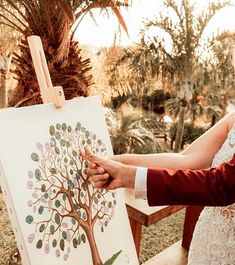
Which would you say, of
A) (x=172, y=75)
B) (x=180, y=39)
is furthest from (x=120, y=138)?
(x=180, y=39)

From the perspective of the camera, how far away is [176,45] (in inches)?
268

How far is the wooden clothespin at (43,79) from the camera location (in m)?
1.08

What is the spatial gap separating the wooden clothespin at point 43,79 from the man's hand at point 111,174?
22 cm

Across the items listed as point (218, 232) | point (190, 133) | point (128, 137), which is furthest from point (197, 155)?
point (190, 133)

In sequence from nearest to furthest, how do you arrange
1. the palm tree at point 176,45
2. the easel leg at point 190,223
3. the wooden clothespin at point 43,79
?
the wooden clothespin at point 43,79, the easel leg at point 190,223, the palm tree at point 176,45

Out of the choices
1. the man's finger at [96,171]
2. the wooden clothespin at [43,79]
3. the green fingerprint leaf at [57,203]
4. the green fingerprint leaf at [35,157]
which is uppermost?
the wooden clothespin at [43,79]

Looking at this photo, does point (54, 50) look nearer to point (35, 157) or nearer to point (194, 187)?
point (35, 157)

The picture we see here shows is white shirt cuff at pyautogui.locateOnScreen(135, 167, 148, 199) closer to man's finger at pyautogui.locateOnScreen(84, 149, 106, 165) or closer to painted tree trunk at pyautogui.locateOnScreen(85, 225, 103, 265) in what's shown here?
man's finger at pyautogui.locateOnScreen(84, 149, 106, 165)

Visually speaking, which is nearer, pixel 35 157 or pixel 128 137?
pixel 35 157

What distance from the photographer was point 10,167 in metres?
0.90

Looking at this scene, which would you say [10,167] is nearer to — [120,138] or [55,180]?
[55,180]

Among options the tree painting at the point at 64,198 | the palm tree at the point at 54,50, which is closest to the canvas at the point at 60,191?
the tree painting at the point at 64,198

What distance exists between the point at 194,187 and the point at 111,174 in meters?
0.23

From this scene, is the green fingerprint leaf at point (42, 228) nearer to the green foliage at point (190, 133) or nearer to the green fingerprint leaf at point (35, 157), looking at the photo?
the green fingerprint leaf at point (35, 157)
